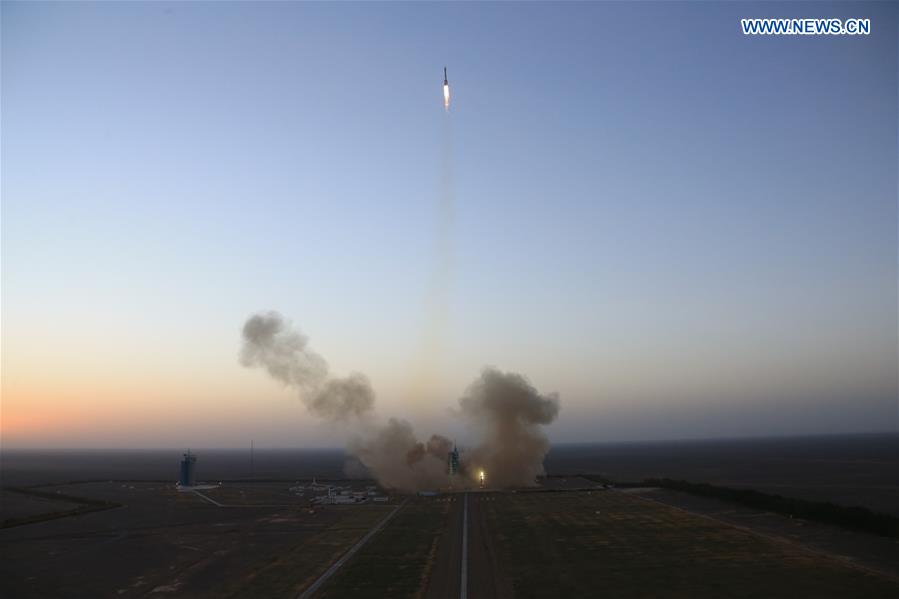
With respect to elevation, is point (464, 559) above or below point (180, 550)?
above

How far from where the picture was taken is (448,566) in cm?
2877

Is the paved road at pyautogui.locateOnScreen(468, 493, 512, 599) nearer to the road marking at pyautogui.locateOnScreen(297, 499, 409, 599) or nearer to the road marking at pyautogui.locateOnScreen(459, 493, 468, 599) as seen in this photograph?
the road marking at pyautogui.locateOnScreen(459, 493, 468, 599)

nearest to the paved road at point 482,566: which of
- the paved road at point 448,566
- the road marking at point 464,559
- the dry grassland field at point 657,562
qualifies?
the road marking at point 464,559

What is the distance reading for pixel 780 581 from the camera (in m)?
24.5

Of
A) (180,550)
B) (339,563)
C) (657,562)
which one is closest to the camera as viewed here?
(657,562)

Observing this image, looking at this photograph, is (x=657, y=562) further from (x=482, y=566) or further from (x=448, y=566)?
(x=448, y=566)

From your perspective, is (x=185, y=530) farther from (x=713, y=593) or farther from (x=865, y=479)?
(x=865, y=479)

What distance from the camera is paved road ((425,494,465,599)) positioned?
23.9 metres

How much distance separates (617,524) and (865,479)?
242 ft

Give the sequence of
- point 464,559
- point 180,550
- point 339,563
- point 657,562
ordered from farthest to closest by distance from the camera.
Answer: point 180,550 → point 464,559 → point 339,563 → point 657,562

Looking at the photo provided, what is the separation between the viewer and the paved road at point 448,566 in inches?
939

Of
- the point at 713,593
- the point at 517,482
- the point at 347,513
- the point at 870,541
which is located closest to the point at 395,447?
the point at 517,482

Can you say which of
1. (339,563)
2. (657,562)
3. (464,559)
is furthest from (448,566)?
(657,562)

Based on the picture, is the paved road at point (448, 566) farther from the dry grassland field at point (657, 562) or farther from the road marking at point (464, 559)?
the dry grassland field at point (657, 562)
